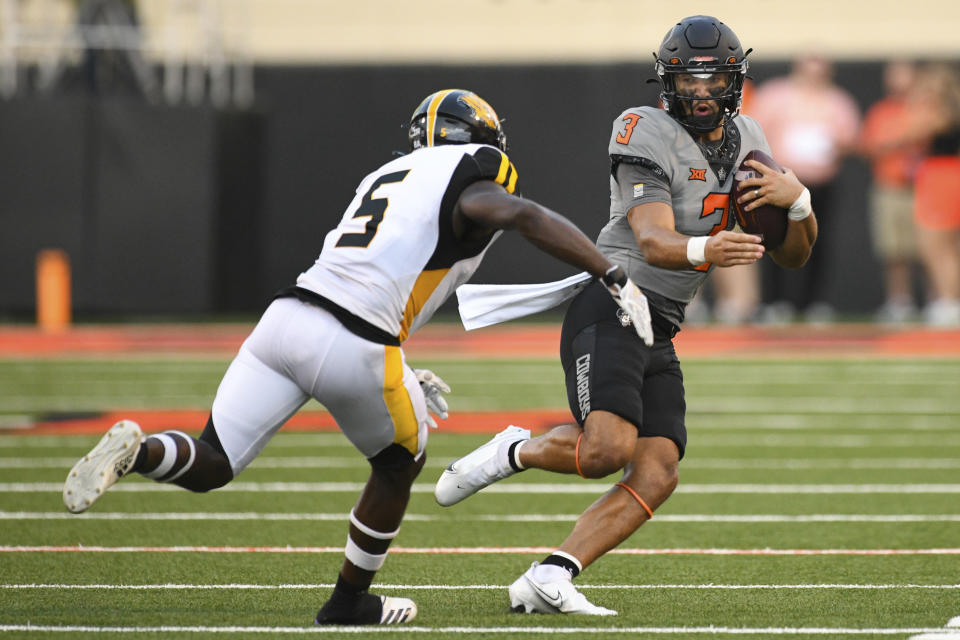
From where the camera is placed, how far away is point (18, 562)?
16.7 ft

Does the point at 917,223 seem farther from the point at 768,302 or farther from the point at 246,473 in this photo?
the point at 246,473

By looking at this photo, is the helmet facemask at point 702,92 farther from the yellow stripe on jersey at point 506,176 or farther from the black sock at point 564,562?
the black sock at point 564,562

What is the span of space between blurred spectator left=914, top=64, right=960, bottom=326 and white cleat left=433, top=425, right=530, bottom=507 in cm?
1069

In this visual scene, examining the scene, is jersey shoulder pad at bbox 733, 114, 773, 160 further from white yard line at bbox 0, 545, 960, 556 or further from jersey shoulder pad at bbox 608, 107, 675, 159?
white yard line at bbox 0, 545, 960, 556

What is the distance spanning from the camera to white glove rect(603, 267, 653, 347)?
405cm

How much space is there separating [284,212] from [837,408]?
345 inches

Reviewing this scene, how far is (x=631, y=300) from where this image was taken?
406 centimetres

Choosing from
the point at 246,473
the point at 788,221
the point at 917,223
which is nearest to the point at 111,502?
the point at 246,473

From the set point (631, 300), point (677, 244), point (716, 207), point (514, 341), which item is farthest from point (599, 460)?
point (514, 341)

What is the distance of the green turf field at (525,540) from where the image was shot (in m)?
4.22

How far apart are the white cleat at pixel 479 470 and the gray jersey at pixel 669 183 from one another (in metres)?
0.62

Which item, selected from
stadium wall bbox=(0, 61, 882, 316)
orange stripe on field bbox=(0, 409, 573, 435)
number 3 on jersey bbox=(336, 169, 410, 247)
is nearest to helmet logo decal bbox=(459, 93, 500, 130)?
number 3 on jersey bbox=(336, 169, 410, 247)

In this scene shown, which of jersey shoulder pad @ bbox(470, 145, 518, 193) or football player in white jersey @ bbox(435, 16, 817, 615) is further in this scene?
football player in white jersey @ bbox(435, 16, 817, 615)

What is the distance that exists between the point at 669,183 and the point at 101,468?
1.86 m
